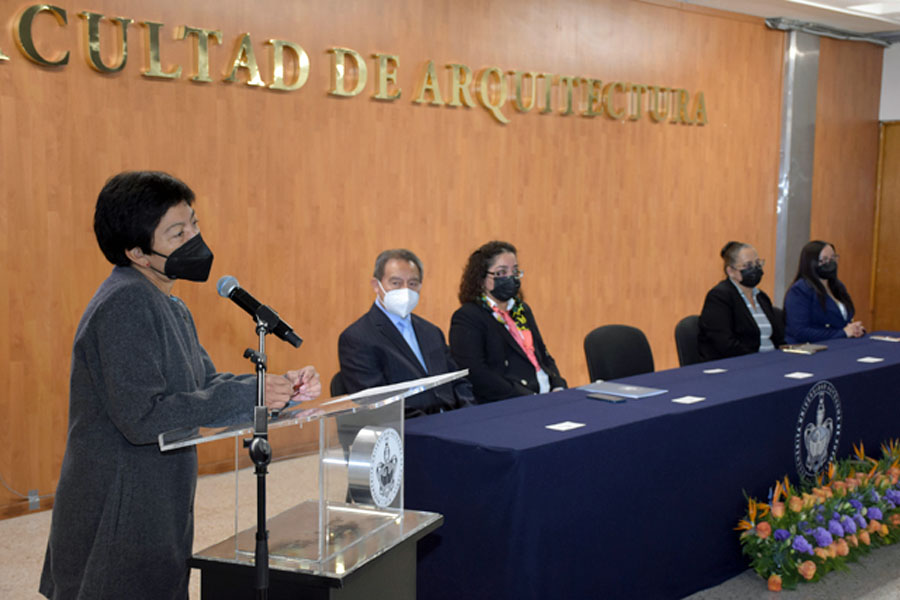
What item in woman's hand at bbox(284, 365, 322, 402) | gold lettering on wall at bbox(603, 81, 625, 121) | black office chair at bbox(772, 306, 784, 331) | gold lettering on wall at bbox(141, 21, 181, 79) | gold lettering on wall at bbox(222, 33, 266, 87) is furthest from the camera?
gold lettering on wall at bbox(603, 81, 625, 121)

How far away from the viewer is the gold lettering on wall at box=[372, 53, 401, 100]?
18.9ft

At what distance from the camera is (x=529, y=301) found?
685 centimetres

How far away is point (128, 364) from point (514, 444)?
1290 millimetres

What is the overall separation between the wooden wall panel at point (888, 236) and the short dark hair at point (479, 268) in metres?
6.60

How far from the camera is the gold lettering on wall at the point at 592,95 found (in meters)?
7.06

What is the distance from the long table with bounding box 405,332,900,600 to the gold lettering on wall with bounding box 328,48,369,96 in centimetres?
267

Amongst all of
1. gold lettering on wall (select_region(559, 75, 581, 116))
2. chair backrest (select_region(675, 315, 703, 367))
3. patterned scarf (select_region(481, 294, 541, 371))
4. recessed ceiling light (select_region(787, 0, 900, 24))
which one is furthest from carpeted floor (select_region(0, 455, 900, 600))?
recessed ceiling light (select_region(787, 0, 900, 24))

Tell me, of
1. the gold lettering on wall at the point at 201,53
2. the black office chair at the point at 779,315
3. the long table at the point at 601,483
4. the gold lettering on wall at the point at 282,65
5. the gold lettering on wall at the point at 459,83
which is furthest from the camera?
the gold lettering on wall at the point at 459,83

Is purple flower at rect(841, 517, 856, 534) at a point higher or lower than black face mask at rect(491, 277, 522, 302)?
lower

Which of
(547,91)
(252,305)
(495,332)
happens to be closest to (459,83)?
(547,91)

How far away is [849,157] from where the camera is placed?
9.34 metres

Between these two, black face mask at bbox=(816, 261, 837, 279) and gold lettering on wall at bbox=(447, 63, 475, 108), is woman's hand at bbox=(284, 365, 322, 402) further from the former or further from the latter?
black face mask at bbox=(816, 261, 837, 279)

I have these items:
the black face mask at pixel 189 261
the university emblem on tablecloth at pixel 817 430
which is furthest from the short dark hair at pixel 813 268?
the black face mask at pixel 189 261

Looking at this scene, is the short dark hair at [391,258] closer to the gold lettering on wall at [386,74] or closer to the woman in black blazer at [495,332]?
the woman in black blazer at [495,332]
